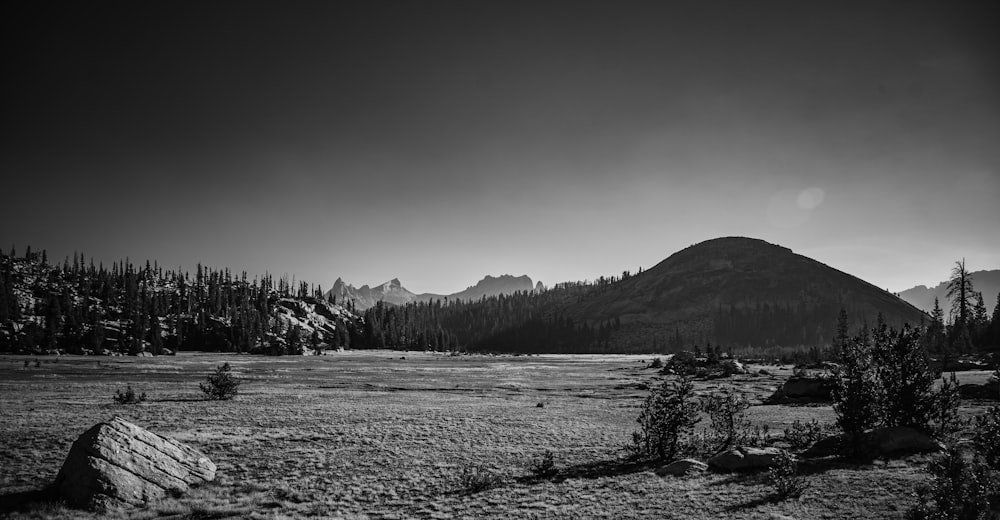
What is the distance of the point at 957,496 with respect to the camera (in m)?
9.87

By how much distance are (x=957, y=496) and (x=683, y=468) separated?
9.21m

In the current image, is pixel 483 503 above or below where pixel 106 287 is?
below

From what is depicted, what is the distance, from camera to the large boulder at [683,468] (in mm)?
17875

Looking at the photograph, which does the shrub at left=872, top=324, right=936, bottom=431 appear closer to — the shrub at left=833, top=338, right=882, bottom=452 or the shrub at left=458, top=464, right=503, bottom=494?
the shrub at left=833, top=338, right=882, bottom=452

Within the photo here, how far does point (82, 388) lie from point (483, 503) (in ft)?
167

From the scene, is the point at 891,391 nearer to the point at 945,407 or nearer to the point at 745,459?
the point at 945,407

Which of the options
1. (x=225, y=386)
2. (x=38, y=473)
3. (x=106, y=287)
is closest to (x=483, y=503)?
(x=38, y=473)

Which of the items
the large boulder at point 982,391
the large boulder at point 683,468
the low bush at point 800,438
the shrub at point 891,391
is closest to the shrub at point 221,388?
the large boulder at point 683,468

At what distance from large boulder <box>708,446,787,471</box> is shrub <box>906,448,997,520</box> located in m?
6.82

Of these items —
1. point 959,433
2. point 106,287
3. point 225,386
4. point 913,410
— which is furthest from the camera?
point 106,287

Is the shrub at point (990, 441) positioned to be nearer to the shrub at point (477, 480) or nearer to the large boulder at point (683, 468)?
the large boulder at point (683, 468)

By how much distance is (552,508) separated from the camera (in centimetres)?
1469

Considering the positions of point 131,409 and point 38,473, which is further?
point 131,409

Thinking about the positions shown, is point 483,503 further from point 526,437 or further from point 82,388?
point 82,388
